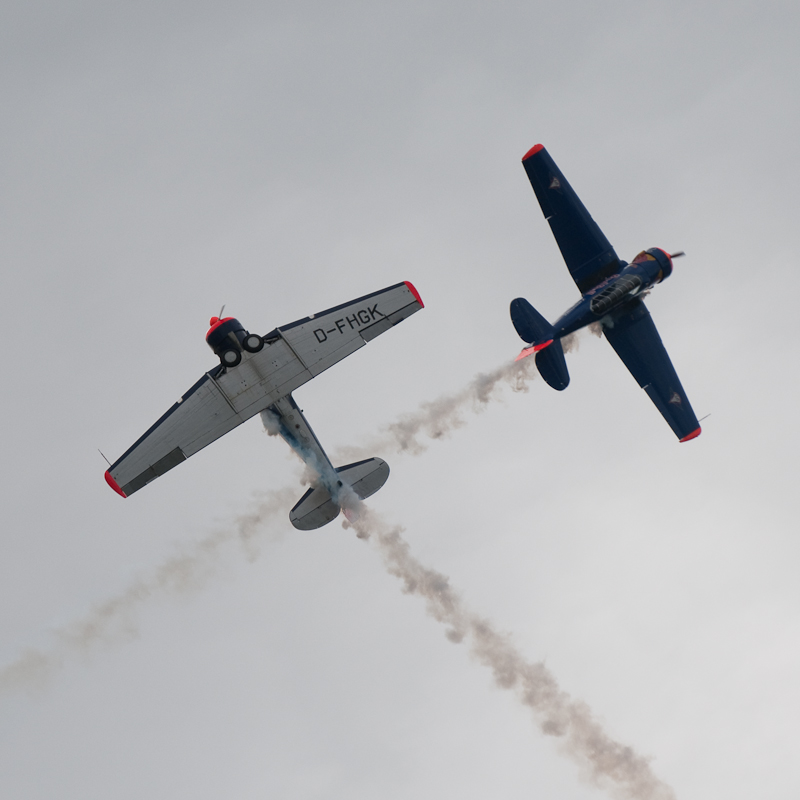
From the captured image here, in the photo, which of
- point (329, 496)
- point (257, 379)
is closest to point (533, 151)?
point (257, 379)

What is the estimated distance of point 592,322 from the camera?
53125mm

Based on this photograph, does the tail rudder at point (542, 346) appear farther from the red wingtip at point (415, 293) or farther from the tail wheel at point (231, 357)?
the tail wheel at point (231, 357)

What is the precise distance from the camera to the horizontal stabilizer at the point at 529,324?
51.2m

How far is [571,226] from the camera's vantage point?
5419 cm

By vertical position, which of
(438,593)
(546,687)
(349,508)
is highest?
(349,508)

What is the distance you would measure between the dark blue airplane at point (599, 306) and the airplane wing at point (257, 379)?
23.6ft

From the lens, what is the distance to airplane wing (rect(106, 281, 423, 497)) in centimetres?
4791

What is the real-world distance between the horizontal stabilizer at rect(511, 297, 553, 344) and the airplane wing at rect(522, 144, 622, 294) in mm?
4018

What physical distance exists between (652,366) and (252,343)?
2171 cm

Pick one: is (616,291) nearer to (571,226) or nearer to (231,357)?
(571,226)

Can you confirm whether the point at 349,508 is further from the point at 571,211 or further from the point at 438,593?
the point at 571,211

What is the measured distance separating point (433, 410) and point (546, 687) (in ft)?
49.8

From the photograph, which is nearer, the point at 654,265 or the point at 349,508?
the point at 349,508

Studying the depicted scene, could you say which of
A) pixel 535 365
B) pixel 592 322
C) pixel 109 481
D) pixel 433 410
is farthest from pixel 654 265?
pixel 109 481
